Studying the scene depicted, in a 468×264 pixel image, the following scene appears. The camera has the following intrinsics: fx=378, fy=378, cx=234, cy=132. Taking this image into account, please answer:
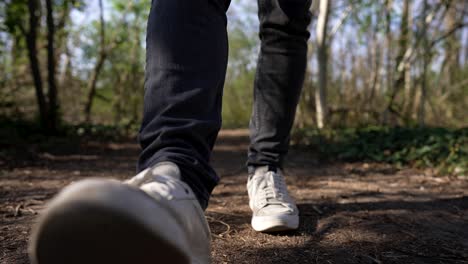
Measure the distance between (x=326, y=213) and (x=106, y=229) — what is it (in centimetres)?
114

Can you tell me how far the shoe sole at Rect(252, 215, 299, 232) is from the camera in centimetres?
118

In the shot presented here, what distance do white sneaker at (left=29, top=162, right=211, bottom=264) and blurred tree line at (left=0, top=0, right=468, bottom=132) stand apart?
4329mm

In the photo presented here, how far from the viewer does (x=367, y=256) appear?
3.49ft

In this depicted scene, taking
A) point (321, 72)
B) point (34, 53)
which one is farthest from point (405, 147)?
point (34, 53)

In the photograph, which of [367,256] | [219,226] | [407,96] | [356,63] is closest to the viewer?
[367,256]

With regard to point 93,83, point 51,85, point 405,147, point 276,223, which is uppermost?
point 276,223

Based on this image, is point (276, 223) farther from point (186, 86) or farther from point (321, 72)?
point (321, 72)

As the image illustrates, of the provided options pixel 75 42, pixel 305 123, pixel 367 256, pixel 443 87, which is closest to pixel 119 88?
pixel 75 42

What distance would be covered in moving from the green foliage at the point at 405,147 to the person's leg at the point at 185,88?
2456 mm

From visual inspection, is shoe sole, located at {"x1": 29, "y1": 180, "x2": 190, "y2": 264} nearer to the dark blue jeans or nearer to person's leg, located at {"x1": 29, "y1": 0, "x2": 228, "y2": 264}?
person's leg, located at {"x1": 29, "y1": 0, "x2": 228, "y2": 264}

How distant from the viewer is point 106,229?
503 mm

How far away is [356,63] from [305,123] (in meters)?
4.05

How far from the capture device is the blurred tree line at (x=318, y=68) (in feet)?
16.6

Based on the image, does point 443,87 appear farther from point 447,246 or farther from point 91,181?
point 91,181
